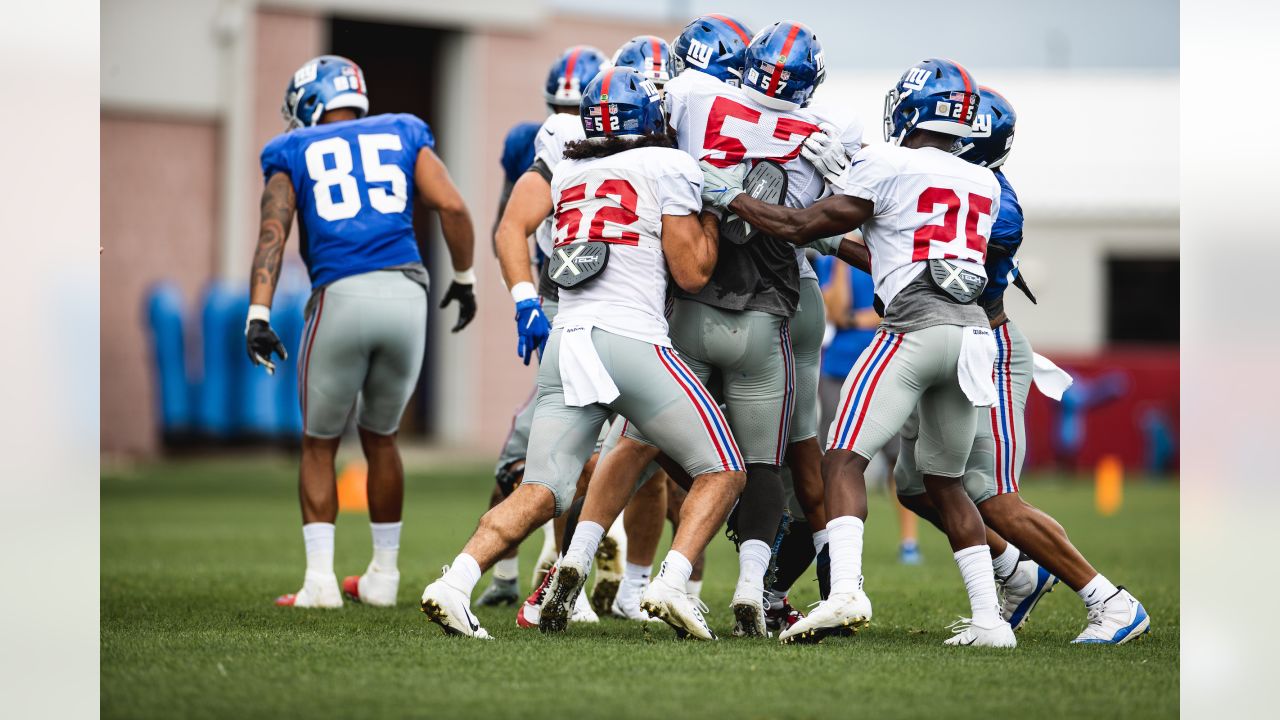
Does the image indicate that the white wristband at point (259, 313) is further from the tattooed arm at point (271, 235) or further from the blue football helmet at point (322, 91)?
the blue football helmet at point (322, 91)

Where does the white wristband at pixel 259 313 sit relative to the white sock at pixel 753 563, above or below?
above

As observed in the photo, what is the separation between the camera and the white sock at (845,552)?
4566 mm

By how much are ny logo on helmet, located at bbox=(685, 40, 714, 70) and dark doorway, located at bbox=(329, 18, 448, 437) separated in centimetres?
1615

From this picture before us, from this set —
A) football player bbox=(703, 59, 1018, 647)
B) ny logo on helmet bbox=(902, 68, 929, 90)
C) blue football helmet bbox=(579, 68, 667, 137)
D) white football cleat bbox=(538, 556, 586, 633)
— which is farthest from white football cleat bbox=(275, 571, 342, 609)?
ny logo on helmet bbox=(902, 68, 929, 90)

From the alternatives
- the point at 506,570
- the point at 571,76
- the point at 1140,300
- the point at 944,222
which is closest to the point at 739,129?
the point at 944,222

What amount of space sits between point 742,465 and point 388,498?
1.87m

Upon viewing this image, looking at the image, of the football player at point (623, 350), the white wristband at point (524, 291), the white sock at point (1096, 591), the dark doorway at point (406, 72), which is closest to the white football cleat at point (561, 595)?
the football player at point (623, 350)

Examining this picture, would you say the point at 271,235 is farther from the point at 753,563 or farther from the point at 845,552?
the point at 845,552

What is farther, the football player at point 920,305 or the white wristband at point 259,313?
the white wristband at point 259,313

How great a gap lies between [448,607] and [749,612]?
1.01 m

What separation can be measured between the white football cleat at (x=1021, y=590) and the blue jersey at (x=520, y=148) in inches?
104

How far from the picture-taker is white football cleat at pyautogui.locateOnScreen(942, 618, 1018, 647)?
15.8 ft

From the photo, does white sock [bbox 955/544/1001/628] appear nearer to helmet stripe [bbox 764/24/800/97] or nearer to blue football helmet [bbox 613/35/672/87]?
helmet stripe [bbox 764/24/800/97]

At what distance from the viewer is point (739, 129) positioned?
5.00 m
